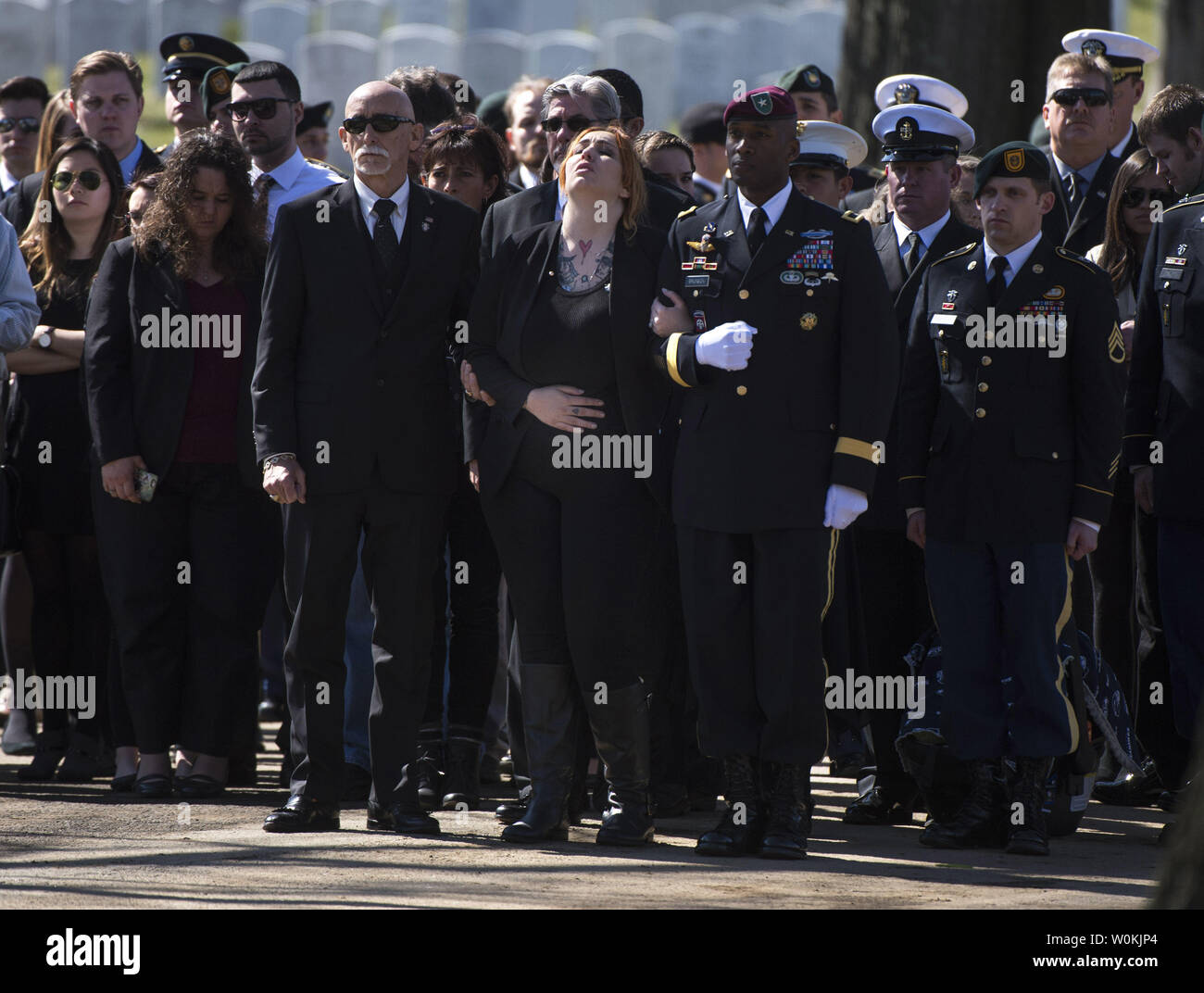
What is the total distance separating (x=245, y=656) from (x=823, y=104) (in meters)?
4.26

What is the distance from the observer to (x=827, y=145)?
7.62m

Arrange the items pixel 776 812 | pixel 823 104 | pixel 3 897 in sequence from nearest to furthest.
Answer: pixel 3 897, pixel 776 812, pixel 823 104

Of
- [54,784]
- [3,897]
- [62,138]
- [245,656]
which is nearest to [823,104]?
[62,138]

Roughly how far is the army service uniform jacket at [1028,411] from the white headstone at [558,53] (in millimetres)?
14194

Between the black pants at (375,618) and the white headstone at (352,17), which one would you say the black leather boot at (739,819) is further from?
the white headstone at (352,17)

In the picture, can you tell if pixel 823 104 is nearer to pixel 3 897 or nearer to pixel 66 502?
pixel 66 502

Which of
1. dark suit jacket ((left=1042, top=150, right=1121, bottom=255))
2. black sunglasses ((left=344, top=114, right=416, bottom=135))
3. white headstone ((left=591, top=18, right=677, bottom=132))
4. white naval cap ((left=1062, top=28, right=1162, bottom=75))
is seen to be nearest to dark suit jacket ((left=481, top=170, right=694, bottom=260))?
black sunglasses ((left=344, top=114, right=416, bottom=135))

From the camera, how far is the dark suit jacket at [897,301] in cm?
683

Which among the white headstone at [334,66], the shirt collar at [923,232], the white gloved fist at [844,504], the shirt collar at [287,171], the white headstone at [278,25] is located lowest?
the white gloved fist at [844,504]

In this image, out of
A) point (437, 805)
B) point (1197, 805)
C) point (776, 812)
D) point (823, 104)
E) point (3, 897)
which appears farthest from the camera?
point (823, 104)

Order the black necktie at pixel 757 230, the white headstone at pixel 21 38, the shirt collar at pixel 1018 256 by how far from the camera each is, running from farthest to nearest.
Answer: the white headstone at pixel 21 38, the shirt collar at pixel 1018 256, the black necktie at pixel 757 230

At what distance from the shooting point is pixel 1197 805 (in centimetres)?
363

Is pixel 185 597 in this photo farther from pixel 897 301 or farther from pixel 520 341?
pixel 897 301

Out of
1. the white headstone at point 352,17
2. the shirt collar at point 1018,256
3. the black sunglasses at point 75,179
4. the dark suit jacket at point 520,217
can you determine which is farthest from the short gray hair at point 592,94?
the white headstone at point 352,17
